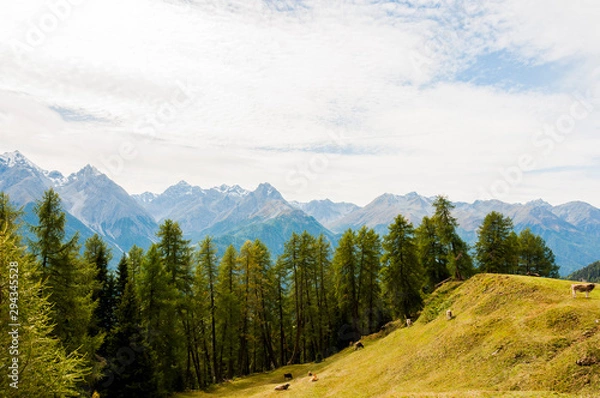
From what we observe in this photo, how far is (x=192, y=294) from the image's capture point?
133ft

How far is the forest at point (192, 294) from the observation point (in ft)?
59.6

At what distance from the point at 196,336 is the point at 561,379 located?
4020 cm

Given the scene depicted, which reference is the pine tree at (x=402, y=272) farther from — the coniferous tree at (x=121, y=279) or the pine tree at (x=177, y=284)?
the coniferous tree at (x=121, y=279)

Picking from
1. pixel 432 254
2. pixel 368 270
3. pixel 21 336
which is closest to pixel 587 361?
pixel 21 336

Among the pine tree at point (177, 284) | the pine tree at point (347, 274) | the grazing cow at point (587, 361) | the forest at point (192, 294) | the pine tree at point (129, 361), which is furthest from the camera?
the pine tree at point (347, 274)

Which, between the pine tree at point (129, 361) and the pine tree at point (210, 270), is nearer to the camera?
the pine tree at point (129, 361)

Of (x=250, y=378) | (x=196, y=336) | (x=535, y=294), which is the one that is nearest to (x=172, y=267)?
(x=196, y=336)

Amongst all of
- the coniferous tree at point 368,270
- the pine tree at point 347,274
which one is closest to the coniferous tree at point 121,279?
the pine tree at point 347,274

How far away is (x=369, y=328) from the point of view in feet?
174

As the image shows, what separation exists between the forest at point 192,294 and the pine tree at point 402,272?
0.14 meters

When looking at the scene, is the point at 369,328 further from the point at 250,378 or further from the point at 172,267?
the point at 172,267

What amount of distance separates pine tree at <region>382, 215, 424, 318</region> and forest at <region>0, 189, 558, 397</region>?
0.14 metres

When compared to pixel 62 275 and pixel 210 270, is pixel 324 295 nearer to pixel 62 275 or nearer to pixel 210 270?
pixel 210 270

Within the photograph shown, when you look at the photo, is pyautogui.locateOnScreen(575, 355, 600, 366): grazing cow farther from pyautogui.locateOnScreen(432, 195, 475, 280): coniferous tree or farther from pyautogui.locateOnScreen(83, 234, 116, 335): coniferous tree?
pyautogui.locateOnScreen(83, 234, 116, 335): coniferous tree
